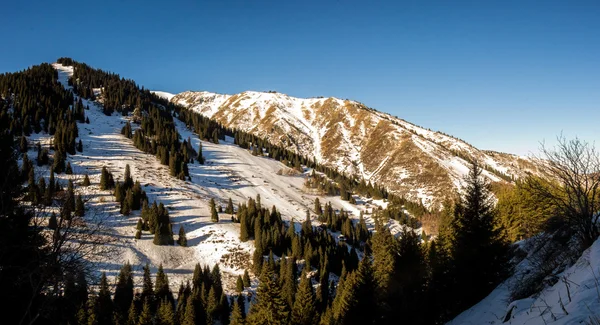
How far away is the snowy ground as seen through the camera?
5316cm

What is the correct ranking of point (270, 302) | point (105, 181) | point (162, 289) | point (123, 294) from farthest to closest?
1. point (105, 181)
2. point (162, 289)
3. point (123, 294)
4. point (270, 302)

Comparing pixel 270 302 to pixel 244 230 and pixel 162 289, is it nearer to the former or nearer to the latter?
pixel 162 289

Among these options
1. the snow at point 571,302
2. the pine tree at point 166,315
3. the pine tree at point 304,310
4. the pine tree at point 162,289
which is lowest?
the pine tree at point 162,289

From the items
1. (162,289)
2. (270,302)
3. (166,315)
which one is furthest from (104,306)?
(270,302)

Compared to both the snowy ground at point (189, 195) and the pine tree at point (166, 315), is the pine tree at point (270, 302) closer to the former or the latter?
the snowy ground at point (189, 195)

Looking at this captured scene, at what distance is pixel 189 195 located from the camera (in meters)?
77.9

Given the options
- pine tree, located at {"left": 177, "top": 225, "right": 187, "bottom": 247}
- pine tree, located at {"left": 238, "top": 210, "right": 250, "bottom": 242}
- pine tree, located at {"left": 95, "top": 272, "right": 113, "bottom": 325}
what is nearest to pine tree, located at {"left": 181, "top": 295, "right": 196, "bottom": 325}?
pine tree, located at {"left": 95, "top": 272, "right": 113, "bottom": 325}

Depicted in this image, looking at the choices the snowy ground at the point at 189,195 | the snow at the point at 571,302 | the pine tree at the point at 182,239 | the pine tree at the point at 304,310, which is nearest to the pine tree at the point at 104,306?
the snowy ground at the point at 189,195

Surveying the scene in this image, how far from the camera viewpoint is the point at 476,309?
53.8 ft

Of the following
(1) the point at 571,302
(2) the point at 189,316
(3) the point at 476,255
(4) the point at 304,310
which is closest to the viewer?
(1) the point at 571,302

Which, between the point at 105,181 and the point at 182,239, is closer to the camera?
the point at 182,239

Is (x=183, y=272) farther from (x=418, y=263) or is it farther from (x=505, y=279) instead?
(x=505, y=279)

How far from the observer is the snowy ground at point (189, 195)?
5316cm

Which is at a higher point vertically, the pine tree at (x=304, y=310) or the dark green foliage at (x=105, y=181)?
the dark green foliage at (x=105, y=181)
